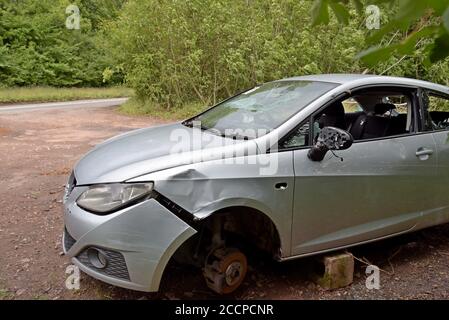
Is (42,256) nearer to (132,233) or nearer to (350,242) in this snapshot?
(132,233)

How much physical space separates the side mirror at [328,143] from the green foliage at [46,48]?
26117 mm

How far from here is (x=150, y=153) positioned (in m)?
2.86

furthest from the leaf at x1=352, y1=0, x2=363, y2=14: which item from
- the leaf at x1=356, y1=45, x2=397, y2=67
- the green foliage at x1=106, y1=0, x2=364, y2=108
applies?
the green foliage at x1=106, y1=0, x2=364, y2=108

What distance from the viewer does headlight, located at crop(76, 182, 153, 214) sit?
251 centimetres

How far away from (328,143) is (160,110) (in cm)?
1463

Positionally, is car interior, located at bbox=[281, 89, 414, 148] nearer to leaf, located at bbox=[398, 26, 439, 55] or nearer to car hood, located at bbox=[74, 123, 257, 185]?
car hood, located at bbox=[74, 123, 257, 185]

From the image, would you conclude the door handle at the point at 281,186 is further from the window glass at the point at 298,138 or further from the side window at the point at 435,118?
the side window at the point at 435,118

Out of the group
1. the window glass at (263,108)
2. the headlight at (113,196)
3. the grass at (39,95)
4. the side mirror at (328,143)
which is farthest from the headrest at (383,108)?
the grass at (39,95)

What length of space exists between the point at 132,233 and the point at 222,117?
1487 millimetres

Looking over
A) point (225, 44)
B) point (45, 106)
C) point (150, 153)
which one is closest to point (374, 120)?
point (150, 153)

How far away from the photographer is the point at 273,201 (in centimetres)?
280

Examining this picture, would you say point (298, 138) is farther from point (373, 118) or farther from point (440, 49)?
point (440, 49)

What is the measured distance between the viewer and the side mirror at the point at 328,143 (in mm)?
2895
